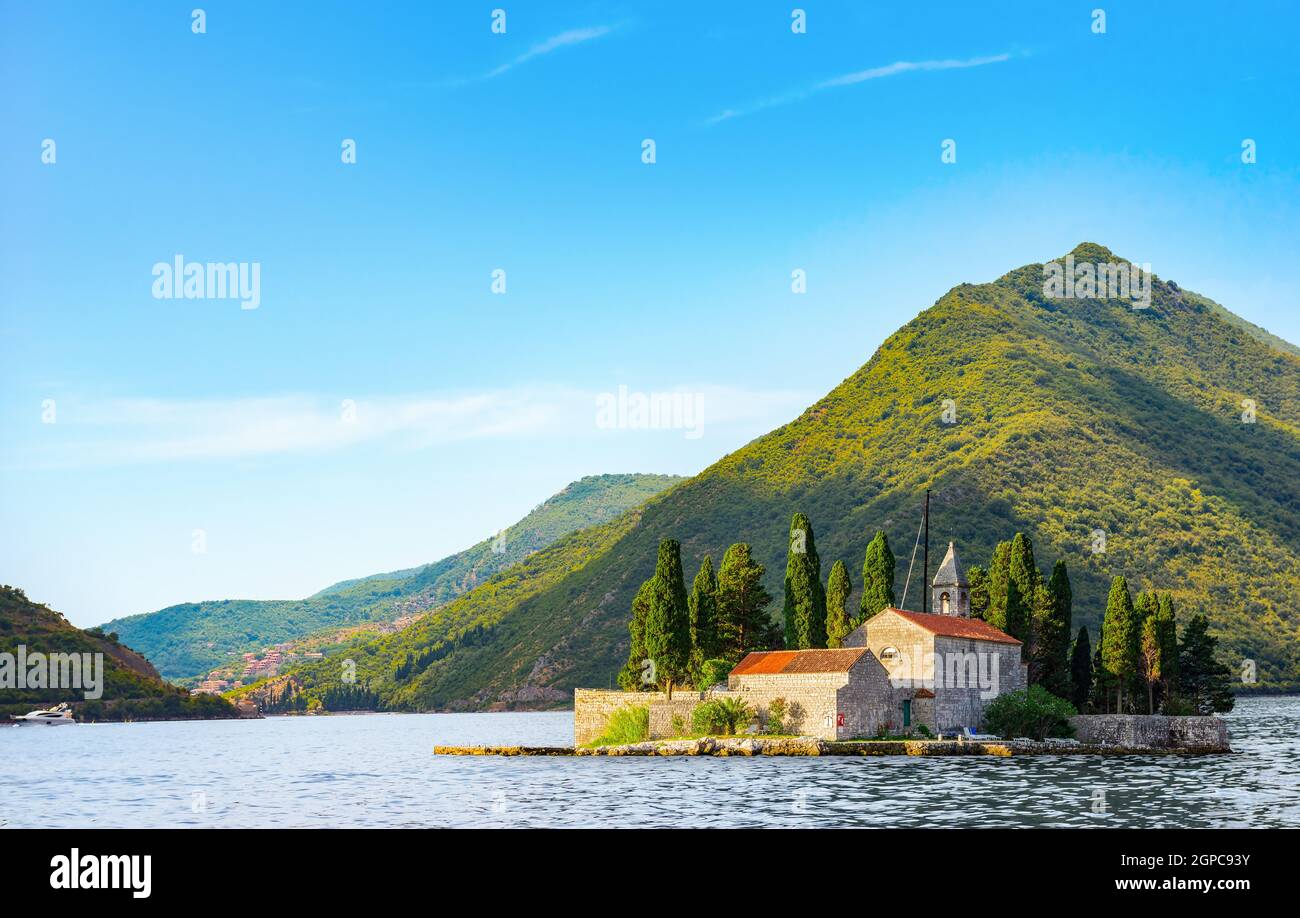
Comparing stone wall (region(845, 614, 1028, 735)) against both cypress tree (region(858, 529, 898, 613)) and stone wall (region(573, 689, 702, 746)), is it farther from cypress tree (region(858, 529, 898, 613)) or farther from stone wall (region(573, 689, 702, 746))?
stone wall (region(573, 689, 702, 746))

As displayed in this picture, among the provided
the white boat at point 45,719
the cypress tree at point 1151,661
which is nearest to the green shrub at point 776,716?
the cypress tree at point 1151,661

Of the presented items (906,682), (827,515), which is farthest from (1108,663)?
(827,515)

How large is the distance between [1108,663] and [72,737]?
368ft

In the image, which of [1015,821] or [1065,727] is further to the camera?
[1065,727]

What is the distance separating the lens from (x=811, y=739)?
6500 centimetres

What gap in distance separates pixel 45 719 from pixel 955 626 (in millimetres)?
142798

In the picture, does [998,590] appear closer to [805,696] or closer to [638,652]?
[805,696]

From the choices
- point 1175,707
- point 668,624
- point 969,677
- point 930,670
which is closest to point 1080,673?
point 1175,707

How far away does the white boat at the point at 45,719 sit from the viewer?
17100 cm

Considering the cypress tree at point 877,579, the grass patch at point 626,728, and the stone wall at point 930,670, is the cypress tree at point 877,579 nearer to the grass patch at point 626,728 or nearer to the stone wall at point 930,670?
the stone wall at point 930,670

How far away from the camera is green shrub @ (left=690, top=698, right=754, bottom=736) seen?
223 ft

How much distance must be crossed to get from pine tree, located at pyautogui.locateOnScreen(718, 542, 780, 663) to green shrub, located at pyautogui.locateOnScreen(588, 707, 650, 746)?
8.64 meters
